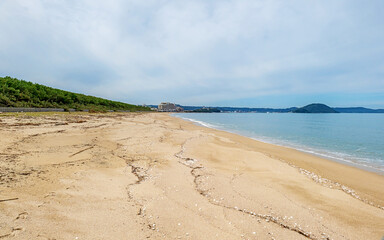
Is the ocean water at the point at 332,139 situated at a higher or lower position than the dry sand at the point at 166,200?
lower

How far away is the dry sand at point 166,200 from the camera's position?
9.84 feet

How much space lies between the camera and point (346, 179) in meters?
7.32

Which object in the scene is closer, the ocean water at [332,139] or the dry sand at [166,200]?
the dry sand at [166,200]

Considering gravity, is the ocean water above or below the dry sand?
below

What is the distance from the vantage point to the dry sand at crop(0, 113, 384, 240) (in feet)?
9.84

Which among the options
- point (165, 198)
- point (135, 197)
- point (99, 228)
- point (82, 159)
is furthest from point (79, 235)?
point (82, 159)

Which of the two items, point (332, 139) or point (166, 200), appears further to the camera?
point (332, 139)

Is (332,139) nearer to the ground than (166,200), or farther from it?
nearer to the ground

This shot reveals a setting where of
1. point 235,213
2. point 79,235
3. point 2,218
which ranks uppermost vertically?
point 2,218

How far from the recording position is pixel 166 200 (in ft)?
13.4

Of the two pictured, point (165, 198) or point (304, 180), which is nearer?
point (165, 198)

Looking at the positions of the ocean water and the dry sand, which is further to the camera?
the ocean water

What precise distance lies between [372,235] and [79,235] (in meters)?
5.06

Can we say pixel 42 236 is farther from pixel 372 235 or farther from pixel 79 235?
pixel 372 235
